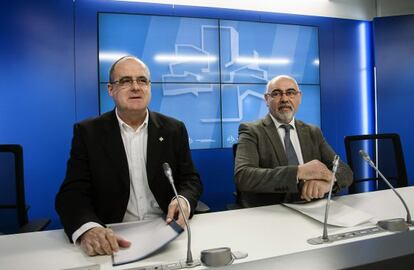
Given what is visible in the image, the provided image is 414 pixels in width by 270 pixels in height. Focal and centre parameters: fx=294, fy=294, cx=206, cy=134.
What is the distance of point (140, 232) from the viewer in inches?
45.6

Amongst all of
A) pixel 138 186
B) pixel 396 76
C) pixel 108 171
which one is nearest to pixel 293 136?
pixel 138 186

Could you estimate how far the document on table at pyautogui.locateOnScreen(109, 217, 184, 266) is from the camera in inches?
37.8

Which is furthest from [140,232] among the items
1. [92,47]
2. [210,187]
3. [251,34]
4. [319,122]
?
[319,122]

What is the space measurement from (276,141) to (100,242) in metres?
1.25

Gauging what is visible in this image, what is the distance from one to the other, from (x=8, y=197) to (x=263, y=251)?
154 cm

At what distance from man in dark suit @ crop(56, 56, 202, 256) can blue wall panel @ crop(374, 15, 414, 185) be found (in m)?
3.26

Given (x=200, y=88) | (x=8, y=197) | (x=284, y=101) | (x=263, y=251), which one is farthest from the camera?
(x=200, y=88)

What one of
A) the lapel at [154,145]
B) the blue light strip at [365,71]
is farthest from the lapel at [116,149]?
the blue light strip at [365,71]

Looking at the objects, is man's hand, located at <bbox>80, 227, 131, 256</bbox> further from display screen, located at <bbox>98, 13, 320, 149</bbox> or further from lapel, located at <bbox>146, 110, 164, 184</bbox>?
display screen, located at <bbox>98, 13, 320, 149</bbox>

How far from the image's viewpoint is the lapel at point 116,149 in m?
1.49

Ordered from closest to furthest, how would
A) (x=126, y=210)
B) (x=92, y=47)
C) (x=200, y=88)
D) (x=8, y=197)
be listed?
1. (x=126, y=210)
2. (x=8, y=197)
3. (x=92, y=47)
4. (x=200, y=88)

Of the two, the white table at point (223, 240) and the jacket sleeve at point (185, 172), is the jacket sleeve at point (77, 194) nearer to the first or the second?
the white table at point (223, 240)

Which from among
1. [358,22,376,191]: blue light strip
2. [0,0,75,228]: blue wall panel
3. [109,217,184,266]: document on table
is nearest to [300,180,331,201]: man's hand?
[109,217,184,266]: document on table

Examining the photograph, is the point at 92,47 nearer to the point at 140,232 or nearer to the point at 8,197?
the point at 8,197
